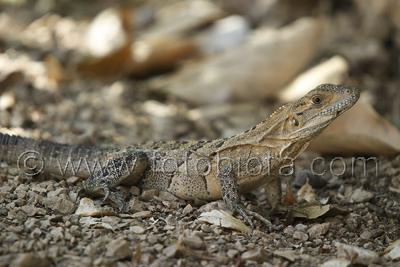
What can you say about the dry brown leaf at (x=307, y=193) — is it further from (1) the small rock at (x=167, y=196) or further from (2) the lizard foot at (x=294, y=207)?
(1) the small rock at (x=167, y=196)

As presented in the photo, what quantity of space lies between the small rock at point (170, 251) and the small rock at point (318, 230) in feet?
5.94

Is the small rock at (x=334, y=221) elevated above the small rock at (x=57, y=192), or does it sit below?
below

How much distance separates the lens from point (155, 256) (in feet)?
11.0

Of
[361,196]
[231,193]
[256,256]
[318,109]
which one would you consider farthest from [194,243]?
[361,196]

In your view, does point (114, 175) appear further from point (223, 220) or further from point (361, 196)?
point (361, 196)

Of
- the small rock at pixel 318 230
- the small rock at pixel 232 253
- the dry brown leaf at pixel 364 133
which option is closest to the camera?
the small rock at pixel 232 253

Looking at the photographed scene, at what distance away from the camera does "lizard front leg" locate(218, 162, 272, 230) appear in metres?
4.40

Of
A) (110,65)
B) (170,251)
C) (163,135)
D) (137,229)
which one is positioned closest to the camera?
(170,251)

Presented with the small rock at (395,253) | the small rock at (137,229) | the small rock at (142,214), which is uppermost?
the small rock at (142,214)

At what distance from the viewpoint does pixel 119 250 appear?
3240 mm

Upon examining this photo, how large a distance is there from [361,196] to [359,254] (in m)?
1.79

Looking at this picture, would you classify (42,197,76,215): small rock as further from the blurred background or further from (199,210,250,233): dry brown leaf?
the blurred background

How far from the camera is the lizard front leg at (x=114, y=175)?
15.2 feet

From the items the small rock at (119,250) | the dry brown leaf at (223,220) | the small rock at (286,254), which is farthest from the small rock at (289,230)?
the small rock at (119,250)
